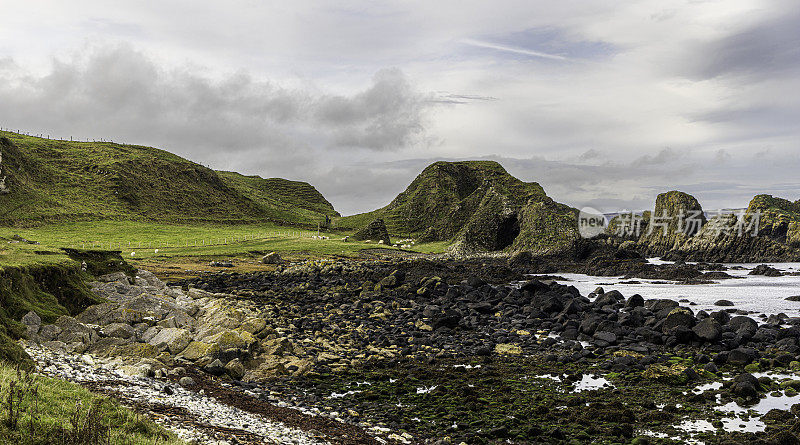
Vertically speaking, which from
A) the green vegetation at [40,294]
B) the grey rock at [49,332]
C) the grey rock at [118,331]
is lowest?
the grey rock at [118,331]

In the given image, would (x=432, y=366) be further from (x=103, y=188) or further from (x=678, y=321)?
(x=103, y=188)

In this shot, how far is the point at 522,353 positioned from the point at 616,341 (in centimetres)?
557

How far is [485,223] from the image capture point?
116000 millimetres

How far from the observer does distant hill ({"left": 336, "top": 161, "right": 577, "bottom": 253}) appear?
99750 mm

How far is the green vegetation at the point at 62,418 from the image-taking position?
30.6 feet

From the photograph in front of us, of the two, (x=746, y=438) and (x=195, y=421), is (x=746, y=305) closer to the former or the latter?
(x=746, y=438)

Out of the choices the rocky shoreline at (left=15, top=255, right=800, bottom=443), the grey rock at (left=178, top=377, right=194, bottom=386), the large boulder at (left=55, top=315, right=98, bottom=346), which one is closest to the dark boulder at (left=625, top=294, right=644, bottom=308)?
the rocky shoreline at (left=15, top=255, right=800, bottom=443)

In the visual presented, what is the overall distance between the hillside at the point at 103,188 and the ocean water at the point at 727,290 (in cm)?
12596

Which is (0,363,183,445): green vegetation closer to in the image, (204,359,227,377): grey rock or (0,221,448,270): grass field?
(204,359,227,377): grey rock

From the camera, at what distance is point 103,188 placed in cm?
15250

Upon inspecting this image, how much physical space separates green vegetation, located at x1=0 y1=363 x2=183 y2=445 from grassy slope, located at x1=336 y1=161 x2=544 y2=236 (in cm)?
14537

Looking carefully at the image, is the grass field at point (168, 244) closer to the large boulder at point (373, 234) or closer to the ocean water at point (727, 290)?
the large boulder at point (373, 234)

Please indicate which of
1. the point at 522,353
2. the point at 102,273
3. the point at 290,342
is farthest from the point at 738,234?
the point at 102,273

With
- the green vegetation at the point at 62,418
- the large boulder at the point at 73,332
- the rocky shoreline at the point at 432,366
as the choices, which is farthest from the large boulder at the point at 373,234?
the green vegetation at the point at 62,418
